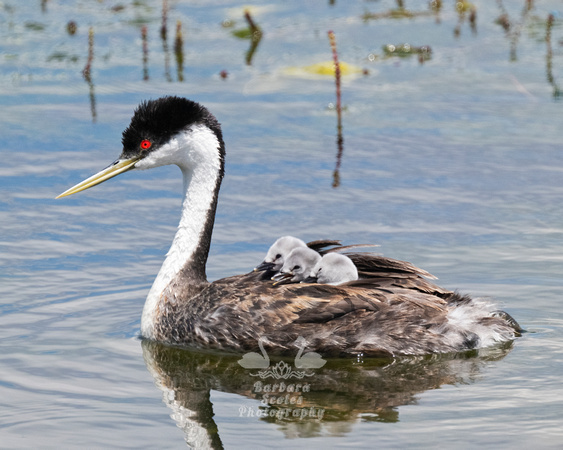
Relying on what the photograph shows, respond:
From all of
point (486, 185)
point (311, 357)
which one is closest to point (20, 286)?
point (311, 357)

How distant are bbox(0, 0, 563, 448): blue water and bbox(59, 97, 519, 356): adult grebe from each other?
19 cm

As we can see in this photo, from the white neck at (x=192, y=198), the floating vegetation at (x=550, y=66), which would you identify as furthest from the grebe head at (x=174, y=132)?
the floating vegetation at (x=550, y=66)

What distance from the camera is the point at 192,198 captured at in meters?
8.73

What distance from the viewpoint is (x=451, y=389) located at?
7348 mm

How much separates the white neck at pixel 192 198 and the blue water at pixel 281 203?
1.78 ft

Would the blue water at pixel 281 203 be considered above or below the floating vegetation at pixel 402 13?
below

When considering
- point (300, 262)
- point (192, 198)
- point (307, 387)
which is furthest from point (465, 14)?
point (307, 387)

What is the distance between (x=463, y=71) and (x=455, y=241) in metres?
5.59

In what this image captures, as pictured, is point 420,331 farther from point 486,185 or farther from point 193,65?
point 193,65

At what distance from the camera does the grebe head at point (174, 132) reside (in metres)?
8.52

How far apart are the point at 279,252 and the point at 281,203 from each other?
2688mm

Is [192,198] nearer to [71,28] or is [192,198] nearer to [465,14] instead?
[71,28]

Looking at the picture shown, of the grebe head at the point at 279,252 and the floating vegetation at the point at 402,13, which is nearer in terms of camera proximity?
the grebe head at the point at 279,252

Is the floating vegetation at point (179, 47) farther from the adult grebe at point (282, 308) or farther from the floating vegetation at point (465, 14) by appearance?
the adult grebe at point (282, 308)
